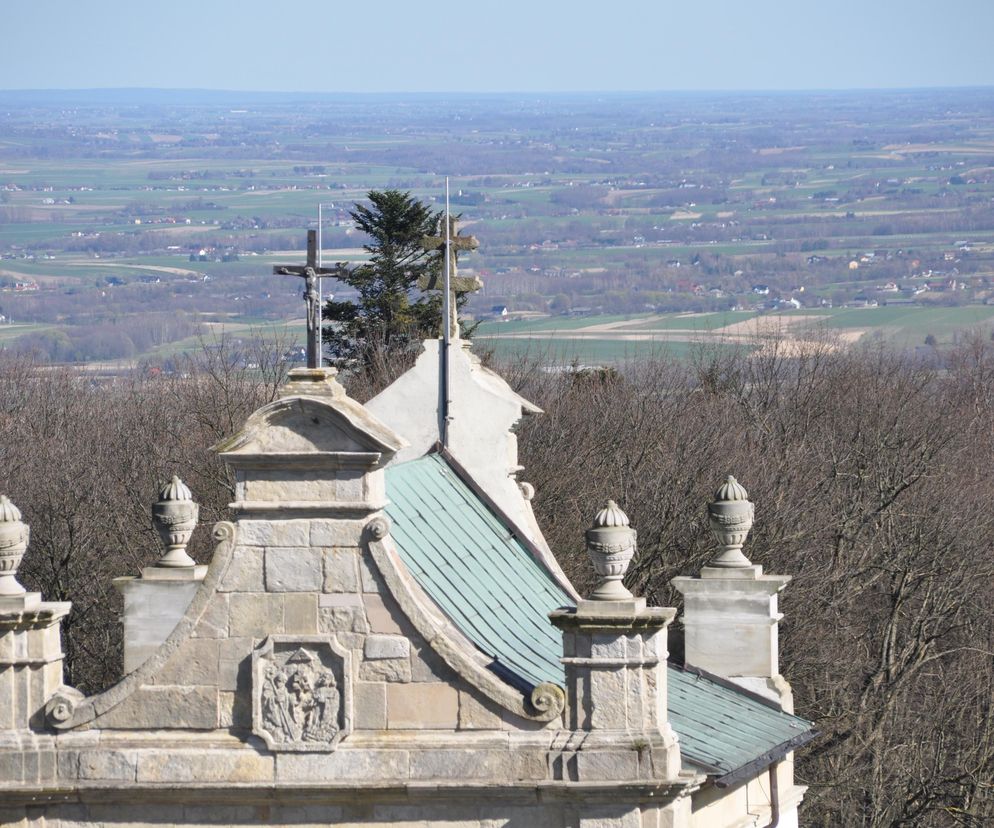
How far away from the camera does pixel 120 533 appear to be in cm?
5662

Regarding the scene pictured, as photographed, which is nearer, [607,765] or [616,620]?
[616,620]

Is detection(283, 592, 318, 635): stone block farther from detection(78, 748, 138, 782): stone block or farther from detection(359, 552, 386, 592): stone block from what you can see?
detection(78, 748, 138, 782): stone block

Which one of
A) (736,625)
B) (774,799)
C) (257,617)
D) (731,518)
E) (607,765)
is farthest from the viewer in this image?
(736,625)

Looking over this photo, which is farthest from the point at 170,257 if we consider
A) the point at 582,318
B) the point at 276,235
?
the point at 582,318

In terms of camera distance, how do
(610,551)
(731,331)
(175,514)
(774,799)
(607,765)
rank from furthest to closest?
(731,331) < (774,799) < (175,514) < (610,551) < (607,765)

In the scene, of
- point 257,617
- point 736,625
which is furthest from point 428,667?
point 736,625

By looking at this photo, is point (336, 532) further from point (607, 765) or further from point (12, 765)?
point (12, 765)

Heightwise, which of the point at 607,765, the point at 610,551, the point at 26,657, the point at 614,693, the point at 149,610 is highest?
the point at 610,551

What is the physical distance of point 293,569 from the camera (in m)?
22.9

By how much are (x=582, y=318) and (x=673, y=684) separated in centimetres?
14654

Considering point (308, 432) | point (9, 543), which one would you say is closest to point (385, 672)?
point (308, 432)

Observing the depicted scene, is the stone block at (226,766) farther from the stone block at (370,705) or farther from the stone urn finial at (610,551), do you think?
the stone urn finial at (610,551)

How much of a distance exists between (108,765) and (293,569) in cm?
243

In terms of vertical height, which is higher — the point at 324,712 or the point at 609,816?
the point at 324,712
